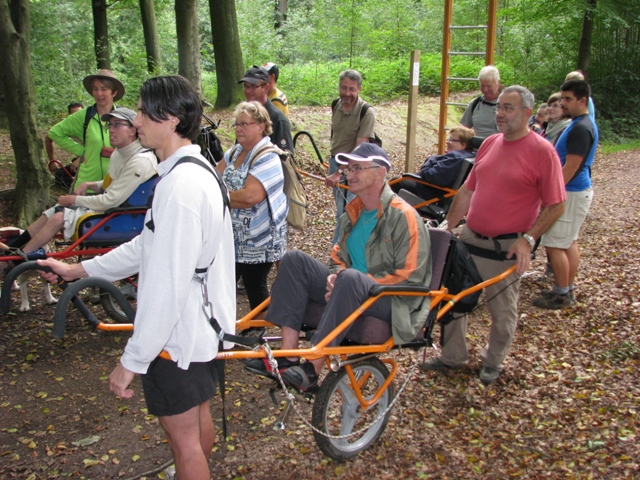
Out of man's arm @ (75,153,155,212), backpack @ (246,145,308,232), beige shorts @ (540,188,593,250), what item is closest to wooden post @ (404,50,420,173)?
beige shorts @ (540,188,593,250)

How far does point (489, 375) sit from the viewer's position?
181 inches

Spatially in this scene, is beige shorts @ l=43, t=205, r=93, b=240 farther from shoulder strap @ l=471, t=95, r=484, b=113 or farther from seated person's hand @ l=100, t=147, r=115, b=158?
shoulder strap @ l=471, t=95, r=484, b=113

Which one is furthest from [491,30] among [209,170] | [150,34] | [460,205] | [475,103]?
[150,34]

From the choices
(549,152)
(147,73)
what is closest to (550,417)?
(549,152)

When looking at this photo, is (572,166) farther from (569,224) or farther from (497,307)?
(497,307)

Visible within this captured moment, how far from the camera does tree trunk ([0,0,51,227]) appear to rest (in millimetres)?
7090

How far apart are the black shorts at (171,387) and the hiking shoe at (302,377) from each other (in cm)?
77

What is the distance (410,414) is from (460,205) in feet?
5.39

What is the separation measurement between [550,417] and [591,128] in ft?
9.15

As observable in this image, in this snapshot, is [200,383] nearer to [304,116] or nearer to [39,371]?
[39,371]

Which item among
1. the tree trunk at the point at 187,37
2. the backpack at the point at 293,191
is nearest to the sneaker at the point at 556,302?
the backpack at the point at 293,191

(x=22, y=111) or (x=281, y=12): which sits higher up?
(x=281, y=12)

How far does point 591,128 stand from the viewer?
18.4 ft

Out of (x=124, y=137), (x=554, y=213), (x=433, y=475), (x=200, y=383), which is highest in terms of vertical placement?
(x=124, y=137)
